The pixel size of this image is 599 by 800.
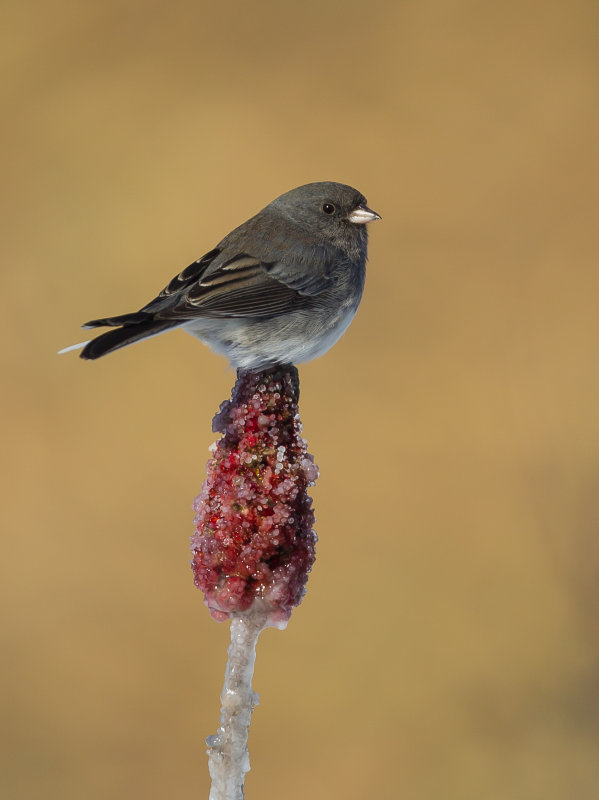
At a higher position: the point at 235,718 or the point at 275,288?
the point at 275,288

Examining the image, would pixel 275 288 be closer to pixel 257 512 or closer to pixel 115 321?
pixel 115 321

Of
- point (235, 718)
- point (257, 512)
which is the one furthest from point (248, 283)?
point (235, 718)

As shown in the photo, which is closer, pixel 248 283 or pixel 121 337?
pixel 121 337

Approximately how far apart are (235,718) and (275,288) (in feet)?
2.79

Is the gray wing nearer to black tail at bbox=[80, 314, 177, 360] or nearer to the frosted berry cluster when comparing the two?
black tail at bbox=[80, 314, 177, 360]

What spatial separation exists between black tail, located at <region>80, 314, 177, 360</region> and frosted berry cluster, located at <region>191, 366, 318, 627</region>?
20 centimetres

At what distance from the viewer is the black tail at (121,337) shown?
123cm

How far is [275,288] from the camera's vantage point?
65.2 inches

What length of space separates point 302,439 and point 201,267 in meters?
0.62

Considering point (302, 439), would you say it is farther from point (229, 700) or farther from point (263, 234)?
point (263, 234)

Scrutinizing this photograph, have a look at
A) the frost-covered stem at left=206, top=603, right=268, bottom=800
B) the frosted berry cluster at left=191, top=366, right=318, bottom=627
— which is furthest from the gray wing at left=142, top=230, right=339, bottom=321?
the frost-covered stem at left=206, top=603, right=268, bottom=800

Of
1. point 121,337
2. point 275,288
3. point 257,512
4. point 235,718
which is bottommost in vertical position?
point 235,718

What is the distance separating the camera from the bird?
1.49 metres

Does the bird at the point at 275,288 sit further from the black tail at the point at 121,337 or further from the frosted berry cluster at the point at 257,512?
the frosted berry cluster at the point at 257,512
